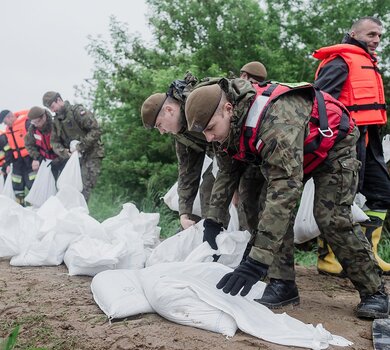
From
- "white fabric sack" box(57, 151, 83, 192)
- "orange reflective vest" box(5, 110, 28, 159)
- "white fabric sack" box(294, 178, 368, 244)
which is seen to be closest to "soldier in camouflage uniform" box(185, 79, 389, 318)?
"white fabric sack" box(294, 178, 368, 244)

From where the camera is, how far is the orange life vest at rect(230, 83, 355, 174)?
2.48 m

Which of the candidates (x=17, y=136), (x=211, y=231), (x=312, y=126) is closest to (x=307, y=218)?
(x=211, y=231)

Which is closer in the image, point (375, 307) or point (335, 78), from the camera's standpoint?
point (375, 307)

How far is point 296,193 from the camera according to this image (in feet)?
7.89

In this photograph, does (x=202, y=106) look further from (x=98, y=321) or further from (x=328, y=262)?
(x=328, y=262)

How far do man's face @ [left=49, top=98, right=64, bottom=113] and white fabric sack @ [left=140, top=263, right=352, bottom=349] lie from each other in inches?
Result: 172

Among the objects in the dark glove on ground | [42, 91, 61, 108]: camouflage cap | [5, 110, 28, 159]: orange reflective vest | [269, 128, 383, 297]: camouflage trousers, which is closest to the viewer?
[269, 128, 383, 297]: camouflage trousers

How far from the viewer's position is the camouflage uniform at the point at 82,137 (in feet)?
22.0

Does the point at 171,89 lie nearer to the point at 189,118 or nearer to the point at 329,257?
the point at 189,118

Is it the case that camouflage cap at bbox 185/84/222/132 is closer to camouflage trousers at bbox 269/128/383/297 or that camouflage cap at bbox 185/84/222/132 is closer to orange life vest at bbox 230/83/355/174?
orange life vest at bbox 230/83/355/174

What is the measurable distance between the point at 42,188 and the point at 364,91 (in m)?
4.02

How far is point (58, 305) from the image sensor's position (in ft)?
9.72

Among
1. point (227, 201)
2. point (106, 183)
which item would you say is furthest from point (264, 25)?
point (227, 201)

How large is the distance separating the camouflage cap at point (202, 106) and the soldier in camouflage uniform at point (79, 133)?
14.3ft
